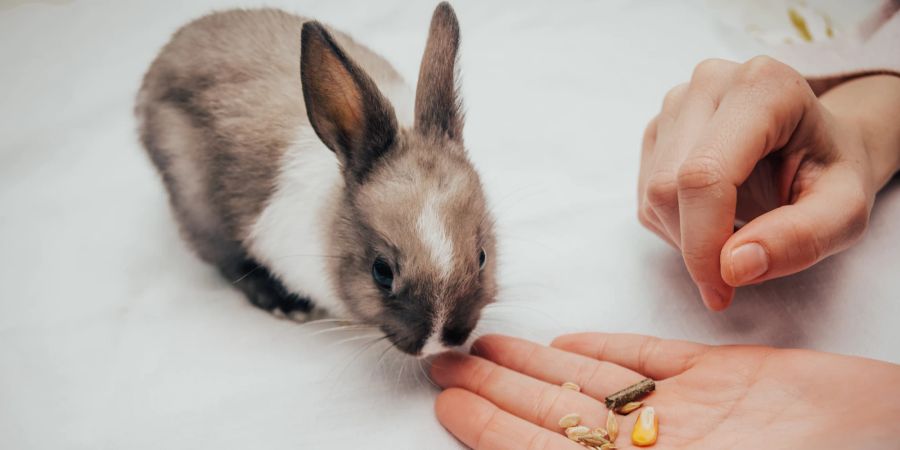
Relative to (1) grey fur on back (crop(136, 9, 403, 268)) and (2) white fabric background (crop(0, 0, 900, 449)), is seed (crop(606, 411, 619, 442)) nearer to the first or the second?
(2) white fabric background (crop(0, 0, 900, 449))

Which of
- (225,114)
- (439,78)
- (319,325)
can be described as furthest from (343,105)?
(319,325)

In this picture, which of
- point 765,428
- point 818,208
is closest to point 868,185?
point 818,208

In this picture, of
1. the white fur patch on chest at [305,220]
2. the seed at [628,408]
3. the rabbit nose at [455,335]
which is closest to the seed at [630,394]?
the seed at [628,408]

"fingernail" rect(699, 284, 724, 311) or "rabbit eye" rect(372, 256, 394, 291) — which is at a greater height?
"rabbit eye" rect(372, 256, 394, 291)

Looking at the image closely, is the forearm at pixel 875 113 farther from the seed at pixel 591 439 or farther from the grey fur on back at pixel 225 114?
the grey fur on back at pixel 225 114

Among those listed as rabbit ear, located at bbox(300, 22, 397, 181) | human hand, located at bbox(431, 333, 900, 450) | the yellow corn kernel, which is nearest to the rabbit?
rabbit ear, located at bbox(300, 22, 397, 181)

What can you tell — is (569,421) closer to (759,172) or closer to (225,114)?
(759,172)

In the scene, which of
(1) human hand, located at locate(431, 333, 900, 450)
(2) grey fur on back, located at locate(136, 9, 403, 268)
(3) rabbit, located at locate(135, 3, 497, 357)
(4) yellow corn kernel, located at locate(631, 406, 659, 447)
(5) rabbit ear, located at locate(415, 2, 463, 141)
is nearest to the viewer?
(1) human hand, located at locate(431, 333, 900, 450)
